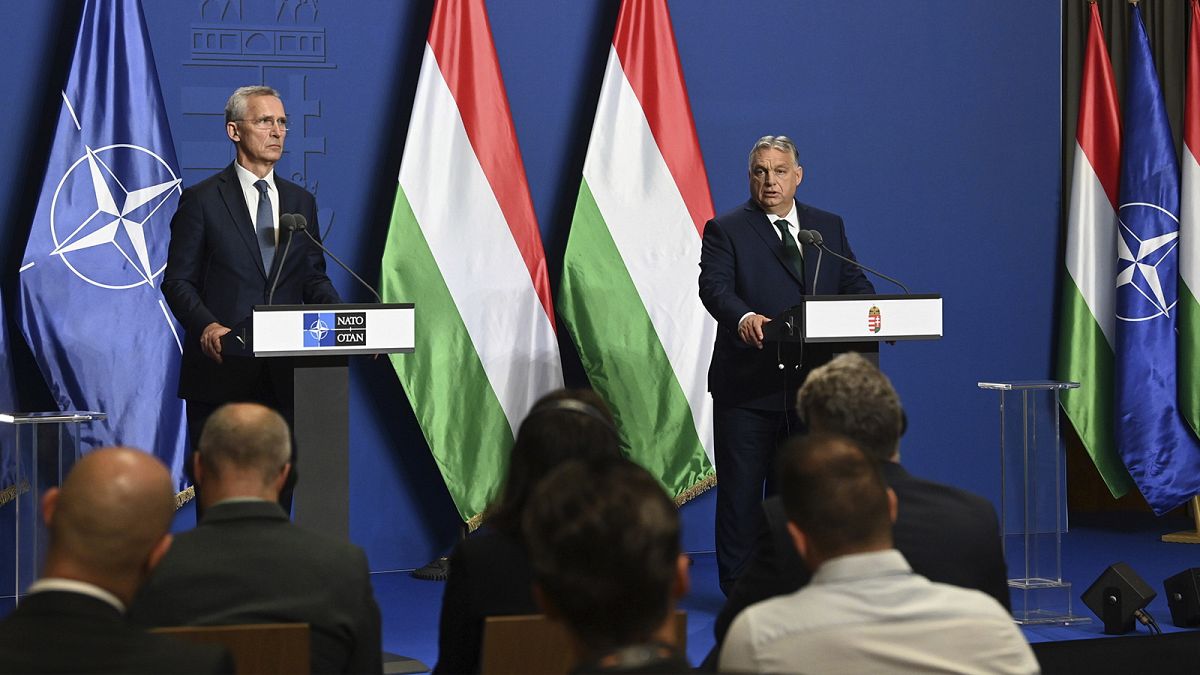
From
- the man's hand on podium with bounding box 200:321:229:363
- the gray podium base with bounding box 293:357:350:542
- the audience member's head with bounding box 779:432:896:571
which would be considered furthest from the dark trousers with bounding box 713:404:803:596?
the audience member's head with bounding box 779:432:896:571

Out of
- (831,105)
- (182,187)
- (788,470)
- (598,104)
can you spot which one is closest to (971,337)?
(831,105)

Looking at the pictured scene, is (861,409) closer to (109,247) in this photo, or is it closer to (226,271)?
(226,271)

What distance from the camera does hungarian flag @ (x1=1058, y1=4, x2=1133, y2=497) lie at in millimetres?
7242

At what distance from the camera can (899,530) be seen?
8.96 ft

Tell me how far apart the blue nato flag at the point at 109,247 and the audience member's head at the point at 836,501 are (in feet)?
13.7

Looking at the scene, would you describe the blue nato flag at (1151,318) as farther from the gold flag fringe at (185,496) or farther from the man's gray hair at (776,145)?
the gold flag fringe at (185,496)

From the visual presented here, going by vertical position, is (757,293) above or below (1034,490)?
above

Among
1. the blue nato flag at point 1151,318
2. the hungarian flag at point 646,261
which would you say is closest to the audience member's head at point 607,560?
the hungarian flag at point 646,261

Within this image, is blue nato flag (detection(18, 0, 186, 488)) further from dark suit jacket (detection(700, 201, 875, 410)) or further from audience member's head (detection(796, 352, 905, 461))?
audience member's head (detection(796, 352, 905, 461))

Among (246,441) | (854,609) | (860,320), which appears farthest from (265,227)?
(854,609)

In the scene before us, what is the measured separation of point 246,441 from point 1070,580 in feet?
14.3

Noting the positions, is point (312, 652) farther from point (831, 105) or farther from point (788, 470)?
point (831, 105)

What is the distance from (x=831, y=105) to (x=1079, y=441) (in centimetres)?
234

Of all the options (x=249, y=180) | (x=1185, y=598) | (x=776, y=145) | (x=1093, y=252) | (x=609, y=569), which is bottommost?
(x=1185, y=598)
